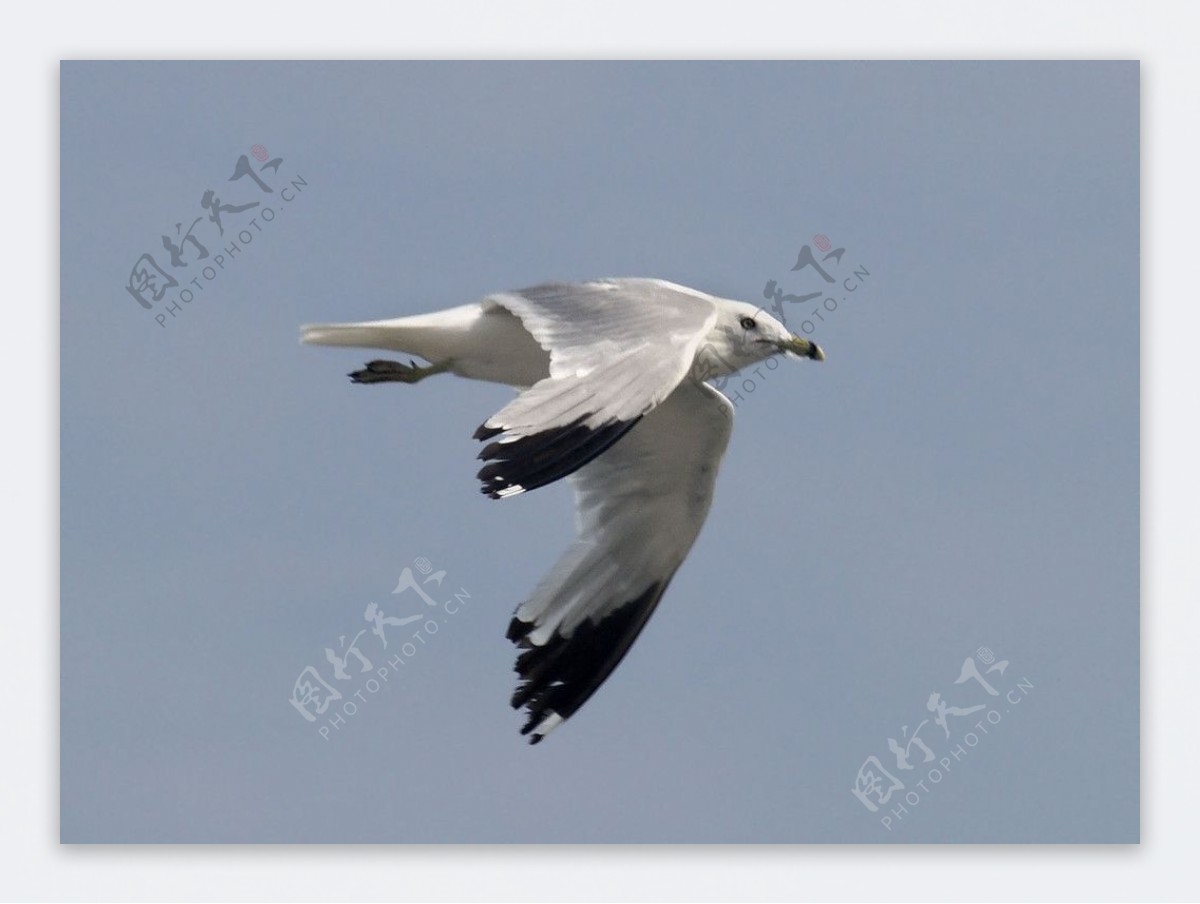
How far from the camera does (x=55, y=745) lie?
556cm

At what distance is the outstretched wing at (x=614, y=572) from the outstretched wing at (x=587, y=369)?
685mm

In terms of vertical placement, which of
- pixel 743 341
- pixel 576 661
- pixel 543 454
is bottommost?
pixel 576 661

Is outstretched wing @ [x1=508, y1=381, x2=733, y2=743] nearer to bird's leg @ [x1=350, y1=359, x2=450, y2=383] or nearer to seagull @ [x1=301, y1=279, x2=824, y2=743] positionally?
seagull @ [x1=301, y1=279, x2=824, y2=743]

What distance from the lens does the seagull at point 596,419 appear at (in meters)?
4.66

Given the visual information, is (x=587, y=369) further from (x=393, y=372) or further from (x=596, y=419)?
(x=393, y=372)

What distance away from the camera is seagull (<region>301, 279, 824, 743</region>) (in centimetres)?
466

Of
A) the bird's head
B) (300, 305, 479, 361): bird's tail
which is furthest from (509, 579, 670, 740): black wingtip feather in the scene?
(300, 305, 479, 361): bird's tail

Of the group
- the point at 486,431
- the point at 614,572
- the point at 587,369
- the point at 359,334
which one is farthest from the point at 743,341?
the point at 486,431

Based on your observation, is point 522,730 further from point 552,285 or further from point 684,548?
point 552,285

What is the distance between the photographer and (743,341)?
18.2 ft

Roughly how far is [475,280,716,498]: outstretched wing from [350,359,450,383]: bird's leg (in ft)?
0.98

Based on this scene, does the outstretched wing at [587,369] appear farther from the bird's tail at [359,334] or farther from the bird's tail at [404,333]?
the bird's tail at [359,334]

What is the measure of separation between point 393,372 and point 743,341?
1.08 m

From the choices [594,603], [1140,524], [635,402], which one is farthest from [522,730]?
[1140,524]
